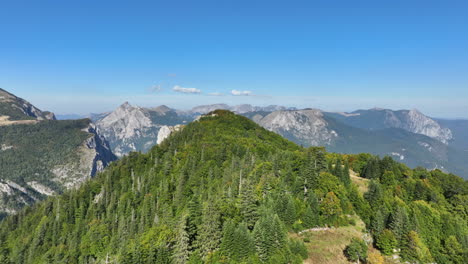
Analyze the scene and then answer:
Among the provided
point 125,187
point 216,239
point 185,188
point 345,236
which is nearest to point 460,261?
point 345,236

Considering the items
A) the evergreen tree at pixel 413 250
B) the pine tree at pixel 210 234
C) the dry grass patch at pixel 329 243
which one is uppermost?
the pine tree at pixel 210 234

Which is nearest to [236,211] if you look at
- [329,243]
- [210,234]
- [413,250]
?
[210,234]

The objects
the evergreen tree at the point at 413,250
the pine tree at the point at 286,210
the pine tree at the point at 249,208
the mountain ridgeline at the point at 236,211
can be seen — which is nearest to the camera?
the mountain ridgeline at the point at 236,211

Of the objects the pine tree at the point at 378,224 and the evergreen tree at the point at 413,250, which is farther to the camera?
the pine tree at the point at 378,224

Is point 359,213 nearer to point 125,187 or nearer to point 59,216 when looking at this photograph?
point 125,187

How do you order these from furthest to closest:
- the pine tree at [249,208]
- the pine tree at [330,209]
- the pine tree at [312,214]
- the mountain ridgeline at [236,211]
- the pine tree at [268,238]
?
the pine tree at [330,209] → the pine tree at [312,214] → the pine tree at [249,208] → the mountain ridgeline at [236,211] → the pine tree at [268,238]

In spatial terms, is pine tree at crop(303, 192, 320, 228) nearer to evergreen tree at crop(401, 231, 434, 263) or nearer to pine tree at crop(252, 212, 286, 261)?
pine tree at crop(252, 212, 286, 261)

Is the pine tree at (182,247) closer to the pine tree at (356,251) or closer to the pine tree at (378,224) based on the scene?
the pine tree at (356,251)

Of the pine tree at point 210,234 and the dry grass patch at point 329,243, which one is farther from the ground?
the pine tree at point 210,234

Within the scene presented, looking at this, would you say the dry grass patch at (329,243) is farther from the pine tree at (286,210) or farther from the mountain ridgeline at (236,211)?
the pine tree at (286,210)

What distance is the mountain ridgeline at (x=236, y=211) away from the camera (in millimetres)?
50312

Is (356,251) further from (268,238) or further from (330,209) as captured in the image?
(268,238)

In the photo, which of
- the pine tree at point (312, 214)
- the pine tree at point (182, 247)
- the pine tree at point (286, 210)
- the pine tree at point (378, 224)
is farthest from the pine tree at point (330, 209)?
the pine tree at point (182, 247)

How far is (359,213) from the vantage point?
69.7 m
